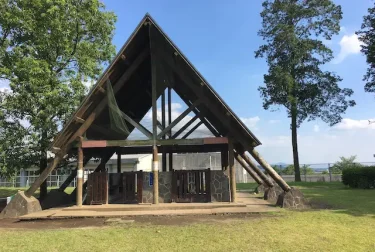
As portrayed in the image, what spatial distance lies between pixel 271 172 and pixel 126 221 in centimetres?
513

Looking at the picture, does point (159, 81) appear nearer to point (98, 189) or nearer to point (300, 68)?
point (98, 189)

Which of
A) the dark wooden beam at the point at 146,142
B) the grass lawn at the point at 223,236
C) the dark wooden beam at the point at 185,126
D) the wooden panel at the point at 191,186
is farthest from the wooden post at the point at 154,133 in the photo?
the grass lawn at the point at 223,236

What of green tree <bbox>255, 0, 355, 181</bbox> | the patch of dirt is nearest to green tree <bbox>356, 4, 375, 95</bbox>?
green tree <bbox>255, 0, 355, 181</bbox>

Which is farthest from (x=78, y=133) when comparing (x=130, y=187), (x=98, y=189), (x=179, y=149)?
(x=179, y=149)

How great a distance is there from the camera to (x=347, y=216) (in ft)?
29.5

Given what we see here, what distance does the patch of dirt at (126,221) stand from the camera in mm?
8680

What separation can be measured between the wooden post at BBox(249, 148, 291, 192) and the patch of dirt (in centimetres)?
191

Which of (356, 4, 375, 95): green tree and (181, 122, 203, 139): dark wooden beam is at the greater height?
(356, 4, 375, 95): green tree

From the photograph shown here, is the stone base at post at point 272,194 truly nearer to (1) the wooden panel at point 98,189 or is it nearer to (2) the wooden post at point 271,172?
(2) the wooden post at point 271,172

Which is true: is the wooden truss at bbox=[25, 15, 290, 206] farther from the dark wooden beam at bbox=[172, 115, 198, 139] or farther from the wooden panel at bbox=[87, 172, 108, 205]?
the wooden panel at bbox=[87, 172, 108, 205]

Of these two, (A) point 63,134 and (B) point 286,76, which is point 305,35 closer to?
(B) point 286,76

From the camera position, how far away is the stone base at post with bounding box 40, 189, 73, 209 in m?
12.9

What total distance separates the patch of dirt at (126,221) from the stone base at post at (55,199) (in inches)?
118

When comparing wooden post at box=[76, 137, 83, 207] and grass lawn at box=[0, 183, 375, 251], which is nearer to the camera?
grass lawn at box=[0, 183, 375, 251]
